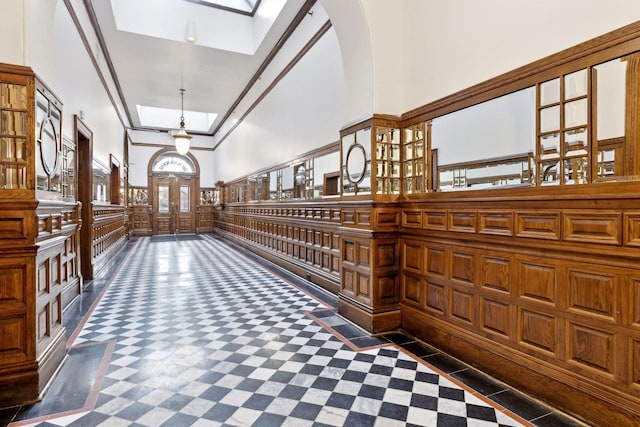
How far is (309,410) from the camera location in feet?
7.52

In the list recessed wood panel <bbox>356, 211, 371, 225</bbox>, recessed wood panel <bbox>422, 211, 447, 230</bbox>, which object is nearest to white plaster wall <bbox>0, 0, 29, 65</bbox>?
recessed wood panel <bbox>356, 211, 371, 225</bbox>

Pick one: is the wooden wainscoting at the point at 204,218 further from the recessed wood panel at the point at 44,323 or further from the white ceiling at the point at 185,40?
the recessed wood panel at the point at 44,323

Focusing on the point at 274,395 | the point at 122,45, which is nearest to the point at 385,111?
the point at 274,395

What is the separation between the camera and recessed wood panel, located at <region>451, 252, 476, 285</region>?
9.68 feet

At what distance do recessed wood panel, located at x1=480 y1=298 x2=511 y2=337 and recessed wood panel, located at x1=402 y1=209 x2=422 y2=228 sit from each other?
3.18 ft

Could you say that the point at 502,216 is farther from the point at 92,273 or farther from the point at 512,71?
the point at 92,273

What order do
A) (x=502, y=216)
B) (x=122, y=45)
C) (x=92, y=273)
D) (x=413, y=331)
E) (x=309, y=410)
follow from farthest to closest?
1. (x=122, y=45)
2. (x=92, y=273)
3. (x=413, y=331)
4. (x=502, y=216)
5. (x=309, y=410)

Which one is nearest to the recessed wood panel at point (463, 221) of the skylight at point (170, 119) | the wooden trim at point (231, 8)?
the wooden trim at point (231, 8)

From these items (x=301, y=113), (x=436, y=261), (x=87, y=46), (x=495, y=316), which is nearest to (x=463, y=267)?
(x=436, y=261)

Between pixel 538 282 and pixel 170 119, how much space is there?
1628 cm

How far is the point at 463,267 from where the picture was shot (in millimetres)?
3027

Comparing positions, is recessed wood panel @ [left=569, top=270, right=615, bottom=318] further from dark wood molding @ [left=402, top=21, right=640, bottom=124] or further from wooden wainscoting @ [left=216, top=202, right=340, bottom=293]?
wooden wainscoting @ [left=216, top=202, right=340, bottom=293]

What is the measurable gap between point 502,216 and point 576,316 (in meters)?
0.81

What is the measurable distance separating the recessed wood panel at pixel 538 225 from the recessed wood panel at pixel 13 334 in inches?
143
